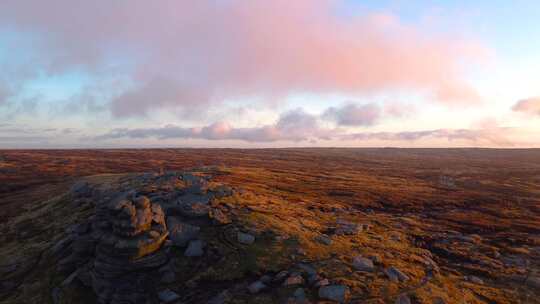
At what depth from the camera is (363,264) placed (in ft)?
71.8

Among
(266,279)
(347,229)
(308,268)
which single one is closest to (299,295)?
(266,279)

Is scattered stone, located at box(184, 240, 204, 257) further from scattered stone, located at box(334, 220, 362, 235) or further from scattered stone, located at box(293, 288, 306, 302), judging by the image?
scattered stone, located at box(334, 220, 362, 235)

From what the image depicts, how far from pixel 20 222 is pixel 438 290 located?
2124 inches

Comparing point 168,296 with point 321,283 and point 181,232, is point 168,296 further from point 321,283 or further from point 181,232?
point 321,283

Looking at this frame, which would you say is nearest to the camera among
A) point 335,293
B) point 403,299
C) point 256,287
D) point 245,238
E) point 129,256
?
point 403,299

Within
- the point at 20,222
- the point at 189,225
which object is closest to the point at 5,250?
the point at 20,222

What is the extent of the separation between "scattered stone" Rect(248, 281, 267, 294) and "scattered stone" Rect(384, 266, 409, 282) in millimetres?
8440

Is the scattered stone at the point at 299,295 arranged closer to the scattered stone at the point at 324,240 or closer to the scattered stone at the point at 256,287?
the scattered stone at the point at 256,287

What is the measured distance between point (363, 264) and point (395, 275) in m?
2.13

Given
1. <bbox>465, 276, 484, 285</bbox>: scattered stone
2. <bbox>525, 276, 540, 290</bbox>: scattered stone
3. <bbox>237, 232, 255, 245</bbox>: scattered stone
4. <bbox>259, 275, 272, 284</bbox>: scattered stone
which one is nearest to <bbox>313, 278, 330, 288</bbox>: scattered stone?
<bbox>259, 275, 272, 284</bbox>: scattered stone

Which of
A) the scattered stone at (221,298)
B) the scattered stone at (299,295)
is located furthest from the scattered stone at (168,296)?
the scattered stone at (299,295)

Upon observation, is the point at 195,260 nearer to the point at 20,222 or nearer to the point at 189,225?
the point at 189,225

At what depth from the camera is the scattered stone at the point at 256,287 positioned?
63.1 feet

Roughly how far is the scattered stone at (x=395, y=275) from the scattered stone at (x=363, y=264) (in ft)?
3.32
